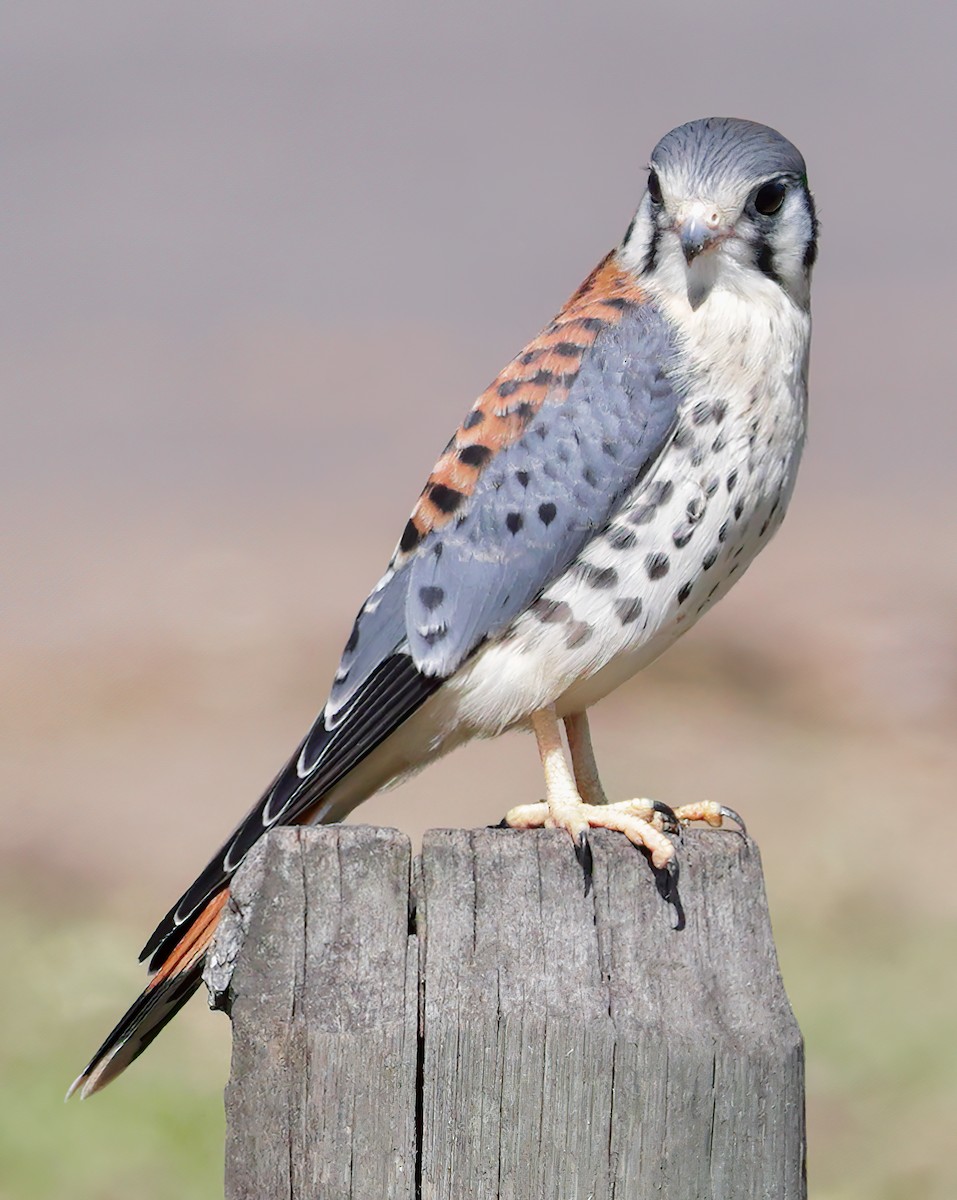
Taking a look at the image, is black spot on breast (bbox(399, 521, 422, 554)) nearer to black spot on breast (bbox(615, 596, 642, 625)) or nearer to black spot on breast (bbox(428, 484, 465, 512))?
black spot on breast (bbox(428, 484, 465, 512))

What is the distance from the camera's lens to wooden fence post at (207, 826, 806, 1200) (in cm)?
234

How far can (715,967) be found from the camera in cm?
250

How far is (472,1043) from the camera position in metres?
2.35

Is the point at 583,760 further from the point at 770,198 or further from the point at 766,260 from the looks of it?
the point at 770,198

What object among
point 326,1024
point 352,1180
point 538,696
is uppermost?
point 538,696

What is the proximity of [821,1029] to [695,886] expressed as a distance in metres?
4.45

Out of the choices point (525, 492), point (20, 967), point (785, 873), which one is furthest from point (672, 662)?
point (525, 492)

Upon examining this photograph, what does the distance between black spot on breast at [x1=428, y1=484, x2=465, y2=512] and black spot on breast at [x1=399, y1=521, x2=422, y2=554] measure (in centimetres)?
8

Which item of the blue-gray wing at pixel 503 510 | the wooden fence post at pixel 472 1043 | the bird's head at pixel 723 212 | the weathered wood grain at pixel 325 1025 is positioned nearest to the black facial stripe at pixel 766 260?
the bird's head at pixel 723 212

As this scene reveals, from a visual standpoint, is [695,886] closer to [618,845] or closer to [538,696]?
[618,845]

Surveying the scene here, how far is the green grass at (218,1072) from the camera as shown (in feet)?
19.3

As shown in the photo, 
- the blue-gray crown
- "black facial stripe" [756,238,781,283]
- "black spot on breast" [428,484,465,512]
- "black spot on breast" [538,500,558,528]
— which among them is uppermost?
the blue-gray crown

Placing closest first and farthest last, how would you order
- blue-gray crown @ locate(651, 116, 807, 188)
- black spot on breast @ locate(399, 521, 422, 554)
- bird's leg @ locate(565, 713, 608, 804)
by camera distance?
1. blue-gray crown @ locate(651, 116, 807, 188)
2. black spot on breast @ locate(399, 521, 422, 554)
3. bird's leg @ locate(565, 713, 608, 804)

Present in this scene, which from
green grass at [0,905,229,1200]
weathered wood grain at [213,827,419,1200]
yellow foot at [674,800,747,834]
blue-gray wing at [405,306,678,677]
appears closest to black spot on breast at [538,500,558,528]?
blue-gray wing at [405,306,678,677]
